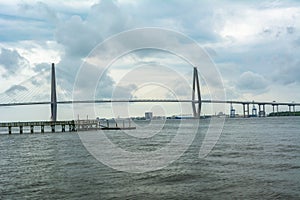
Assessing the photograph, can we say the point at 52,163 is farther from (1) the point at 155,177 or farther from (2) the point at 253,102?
(2) the point at 253,102

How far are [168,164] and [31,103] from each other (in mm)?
78100

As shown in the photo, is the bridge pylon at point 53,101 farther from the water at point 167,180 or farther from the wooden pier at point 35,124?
the water at point 167,180

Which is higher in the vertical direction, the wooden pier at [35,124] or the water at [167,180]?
the wooden pier at [35,124]

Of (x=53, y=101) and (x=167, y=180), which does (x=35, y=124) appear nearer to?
(x=53, y=101)

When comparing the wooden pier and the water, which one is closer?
the water

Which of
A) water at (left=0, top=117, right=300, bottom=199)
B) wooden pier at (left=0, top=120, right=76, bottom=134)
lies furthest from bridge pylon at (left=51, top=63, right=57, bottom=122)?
water at (left=0, top=117, right=300, bottom=199)

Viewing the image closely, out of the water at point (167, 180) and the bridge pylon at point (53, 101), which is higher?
the bridge pylon at point (53, 101)

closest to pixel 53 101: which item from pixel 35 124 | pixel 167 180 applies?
pixel 35 124

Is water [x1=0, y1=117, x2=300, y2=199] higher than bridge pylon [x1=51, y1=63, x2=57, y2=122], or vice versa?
bridge pylon [x1=51, y1=63, x2=57, y2=122]

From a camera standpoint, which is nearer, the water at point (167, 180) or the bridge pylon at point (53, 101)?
the water at point (167, 180)

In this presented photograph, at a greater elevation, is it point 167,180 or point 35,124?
point 35,124

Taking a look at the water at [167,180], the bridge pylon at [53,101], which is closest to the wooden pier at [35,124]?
the bridge pylon at [53,101]

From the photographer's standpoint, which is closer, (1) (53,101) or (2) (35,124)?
(2) (35,124)

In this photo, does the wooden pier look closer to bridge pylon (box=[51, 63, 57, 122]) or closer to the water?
bridge pylon (box=[51, 63, 57, 122])
